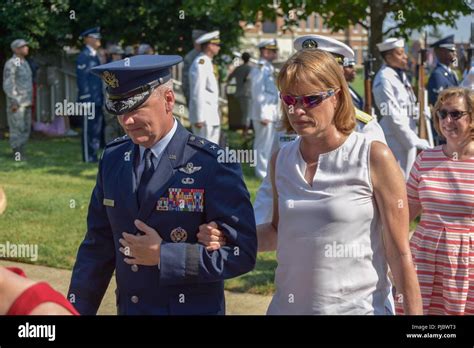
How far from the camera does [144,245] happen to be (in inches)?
127

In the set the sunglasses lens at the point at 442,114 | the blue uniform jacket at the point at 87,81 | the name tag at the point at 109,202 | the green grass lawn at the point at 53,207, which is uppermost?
the sunglasses lens at the point at 442,114

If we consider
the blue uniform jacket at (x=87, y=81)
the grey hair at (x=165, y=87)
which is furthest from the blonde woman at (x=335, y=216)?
the blue uniform jacket at (x=87, y=81)

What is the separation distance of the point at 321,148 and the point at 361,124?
1.20 m

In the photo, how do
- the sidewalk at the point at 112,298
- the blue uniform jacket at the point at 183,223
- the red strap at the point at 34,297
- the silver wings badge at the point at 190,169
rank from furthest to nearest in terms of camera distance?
the sidewalk at the point at 112,298, the silver wings badge at the point at 190,169, the blue uniform jacket at the point at 183,223, the red strap at the point at 34,297

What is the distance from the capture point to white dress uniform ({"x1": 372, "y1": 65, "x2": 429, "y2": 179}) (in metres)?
8.93

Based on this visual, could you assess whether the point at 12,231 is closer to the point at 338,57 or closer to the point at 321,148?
the point at 338,57

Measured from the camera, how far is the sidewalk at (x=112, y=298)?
6.49 meters

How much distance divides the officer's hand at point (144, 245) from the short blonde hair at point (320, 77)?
2.33 ft

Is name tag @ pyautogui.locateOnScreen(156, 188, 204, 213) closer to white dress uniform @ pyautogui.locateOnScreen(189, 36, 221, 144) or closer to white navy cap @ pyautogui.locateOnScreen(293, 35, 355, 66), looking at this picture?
white navy cap @ pyautogui.locateOnScreen(293, 35, 355, 66)

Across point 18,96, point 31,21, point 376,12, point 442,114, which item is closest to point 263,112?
point 376,12

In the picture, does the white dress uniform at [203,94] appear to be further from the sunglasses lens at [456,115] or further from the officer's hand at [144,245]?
the officer's hand at [144,245]

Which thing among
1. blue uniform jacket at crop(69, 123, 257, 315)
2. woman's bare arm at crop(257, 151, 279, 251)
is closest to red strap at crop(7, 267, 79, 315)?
blue uniform jacket at crop(69, 123, 257, 315)

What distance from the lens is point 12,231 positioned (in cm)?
882
